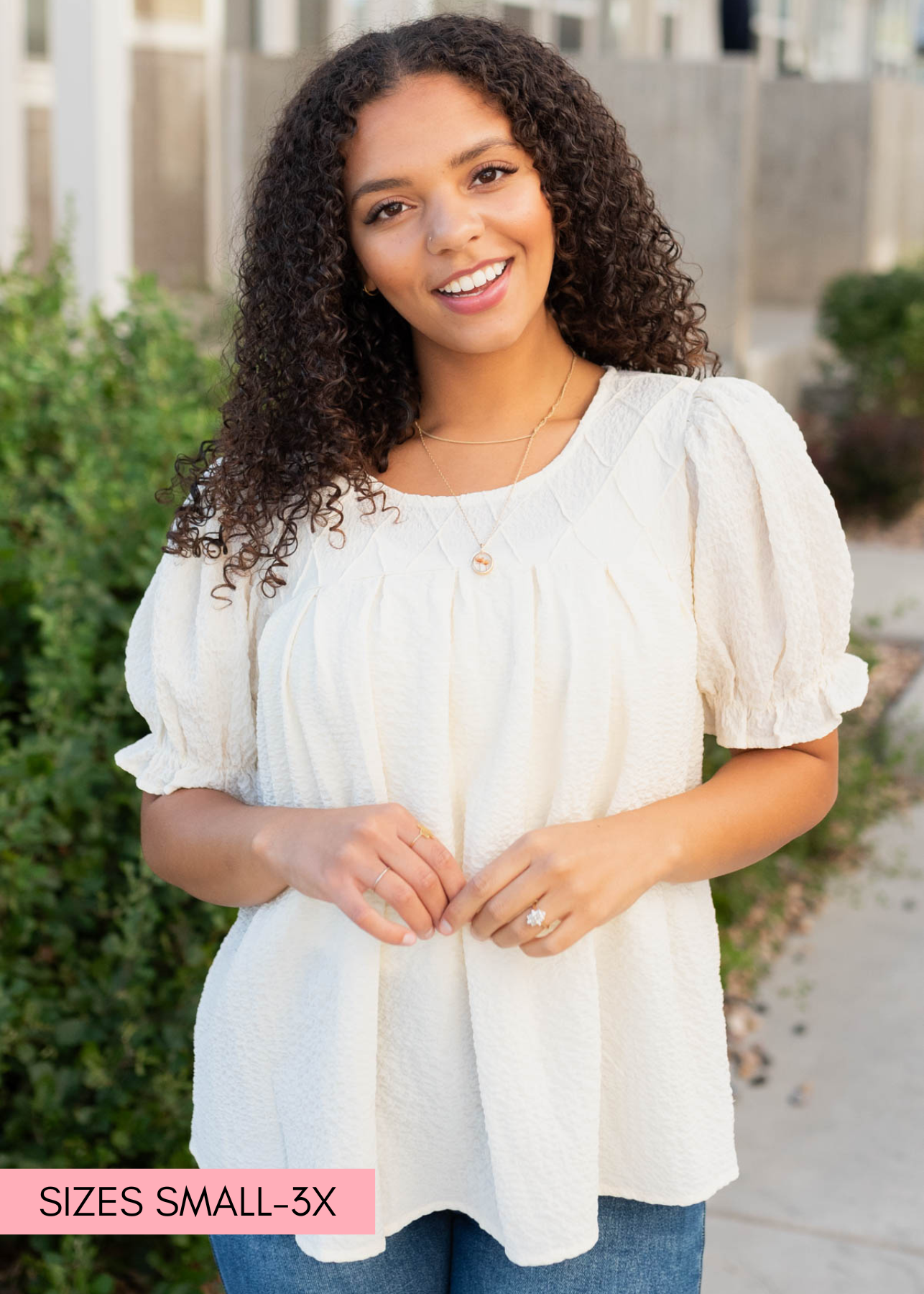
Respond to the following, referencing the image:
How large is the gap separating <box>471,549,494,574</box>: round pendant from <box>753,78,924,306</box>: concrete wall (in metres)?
11.6

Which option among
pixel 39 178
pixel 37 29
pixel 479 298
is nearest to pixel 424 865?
pixel 479 298

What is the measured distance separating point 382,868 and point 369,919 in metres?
0.05

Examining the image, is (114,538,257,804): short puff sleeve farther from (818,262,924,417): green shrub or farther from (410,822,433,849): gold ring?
(818,262,924,417): green shrub

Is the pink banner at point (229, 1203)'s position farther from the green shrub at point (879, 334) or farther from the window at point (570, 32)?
the window at point (570, 32)

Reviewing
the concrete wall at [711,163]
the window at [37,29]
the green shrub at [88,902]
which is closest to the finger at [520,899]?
the green shrub at [88,902]

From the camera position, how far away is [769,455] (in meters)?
1.59

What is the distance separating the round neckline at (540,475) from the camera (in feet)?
5.51

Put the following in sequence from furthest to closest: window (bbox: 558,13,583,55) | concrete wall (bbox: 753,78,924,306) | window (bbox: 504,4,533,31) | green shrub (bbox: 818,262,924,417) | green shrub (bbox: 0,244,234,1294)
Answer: concrete wall (bbox: 753,78,924,306) → window (bbox: 558,13,583,55) → window (bbox: 504,4,533,31) → green shrub (bbox: 818,262,924,417) → green shrub (bbox: 0,244,234,1294)

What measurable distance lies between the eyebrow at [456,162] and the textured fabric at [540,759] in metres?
0.32

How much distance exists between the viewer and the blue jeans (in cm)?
163

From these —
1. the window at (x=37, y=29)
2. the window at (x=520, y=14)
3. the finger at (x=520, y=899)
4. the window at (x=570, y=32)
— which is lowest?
the finger at (x=520, y=899)

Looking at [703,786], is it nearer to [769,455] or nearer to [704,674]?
[704,674]

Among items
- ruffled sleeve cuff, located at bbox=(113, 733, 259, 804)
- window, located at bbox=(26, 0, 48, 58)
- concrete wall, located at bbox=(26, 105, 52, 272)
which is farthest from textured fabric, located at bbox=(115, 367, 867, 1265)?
window, located at bbox=(26, 0, 48, 58)

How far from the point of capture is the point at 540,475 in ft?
5.51
